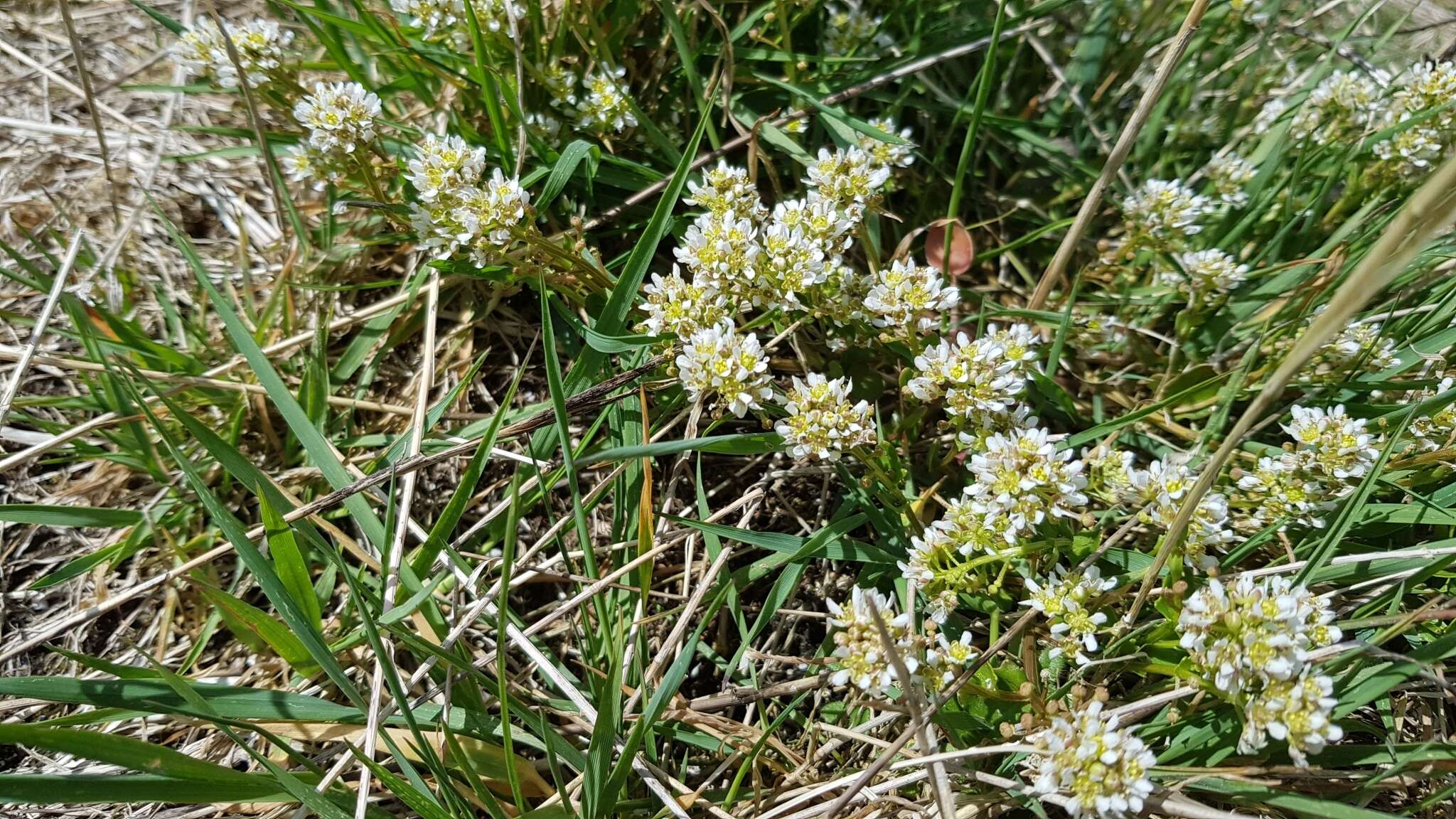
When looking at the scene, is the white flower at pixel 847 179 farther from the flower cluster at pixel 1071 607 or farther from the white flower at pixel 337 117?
the white flower at pixel 337 117

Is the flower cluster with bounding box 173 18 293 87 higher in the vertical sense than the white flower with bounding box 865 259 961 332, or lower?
higher

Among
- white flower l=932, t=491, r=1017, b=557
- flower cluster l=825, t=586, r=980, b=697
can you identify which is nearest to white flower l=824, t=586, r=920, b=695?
flower cluster l=825, t=586, r=980, b=697

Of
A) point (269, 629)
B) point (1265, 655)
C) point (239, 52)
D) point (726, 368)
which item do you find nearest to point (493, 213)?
point (726, 368)

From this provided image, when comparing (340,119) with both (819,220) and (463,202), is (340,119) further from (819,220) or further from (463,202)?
(819,220)

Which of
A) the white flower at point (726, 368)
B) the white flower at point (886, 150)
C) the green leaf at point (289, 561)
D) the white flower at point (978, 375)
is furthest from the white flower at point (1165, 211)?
the green leaf at point (289, 561)

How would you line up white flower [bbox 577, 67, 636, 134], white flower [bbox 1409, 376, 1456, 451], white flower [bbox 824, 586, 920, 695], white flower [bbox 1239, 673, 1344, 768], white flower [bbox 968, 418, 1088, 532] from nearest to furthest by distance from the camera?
white flower [bbox 1239, 673, 1344, 768] < white flower [bbox 824, 586, 920, 695] < white flower [bbox 968, 418, 1088, 532] < white flower [bbox 1409, 376, 1456, 451] < white flower [bbox 577, 67, 636, 134]

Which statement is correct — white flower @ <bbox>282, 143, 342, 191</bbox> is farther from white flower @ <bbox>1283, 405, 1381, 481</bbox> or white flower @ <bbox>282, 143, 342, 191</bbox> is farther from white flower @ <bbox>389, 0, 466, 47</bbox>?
white flower @ <bbox>1283, 405, 1381, 481</bbox>
